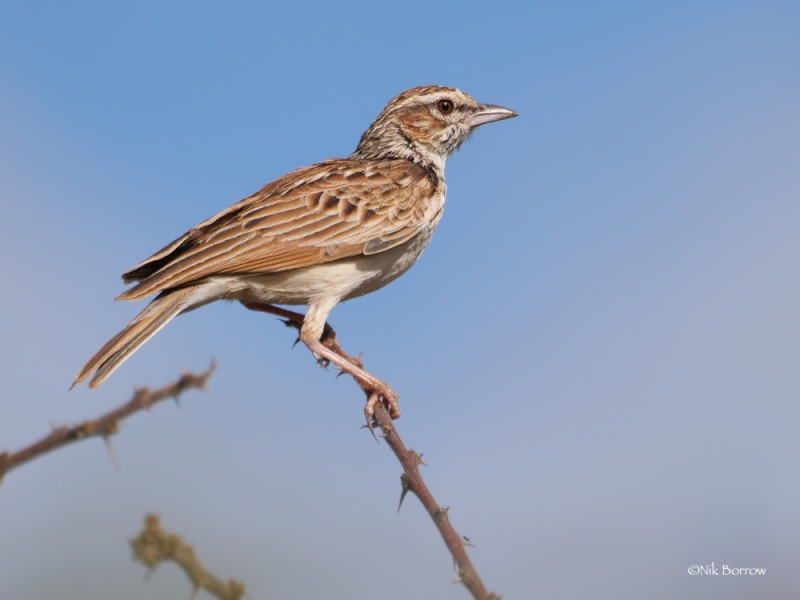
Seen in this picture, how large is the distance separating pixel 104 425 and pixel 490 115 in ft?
21.0

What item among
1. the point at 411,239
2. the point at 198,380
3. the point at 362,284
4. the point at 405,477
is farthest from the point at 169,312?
the point at 198,380

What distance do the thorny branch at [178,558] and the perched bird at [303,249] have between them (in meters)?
3.26

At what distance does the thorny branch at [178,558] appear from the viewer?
2154mm

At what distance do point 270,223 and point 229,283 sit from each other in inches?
25.6

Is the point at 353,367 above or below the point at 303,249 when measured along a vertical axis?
below

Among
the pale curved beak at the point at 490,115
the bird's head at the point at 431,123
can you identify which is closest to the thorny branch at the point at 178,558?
the bird's head at the point at 431,123

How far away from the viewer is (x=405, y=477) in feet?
13.0

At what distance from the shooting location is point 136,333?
5.77 m

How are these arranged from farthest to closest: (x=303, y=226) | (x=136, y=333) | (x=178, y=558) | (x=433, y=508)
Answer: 1. (x=303, y=226)
2. (x=136, y=333)
3. (x=433, y=508)
4. (x=178, y=558)

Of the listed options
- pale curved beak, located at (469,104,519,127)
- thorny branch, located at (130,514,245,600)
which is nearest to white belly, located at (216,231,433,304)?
pale curved beak, located at (469,104,519,127)

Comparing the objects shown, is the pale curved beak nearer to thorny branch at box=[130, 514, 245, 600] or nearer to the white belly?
the white belly

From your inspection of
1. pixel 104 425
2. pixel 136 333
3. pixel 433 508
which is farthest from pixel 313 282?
pixel 104 425

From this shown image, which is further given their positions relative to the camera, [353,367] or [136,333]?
[353,367]

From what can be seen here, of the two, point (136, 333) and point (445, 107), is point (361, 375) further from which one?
point (445, 107)
